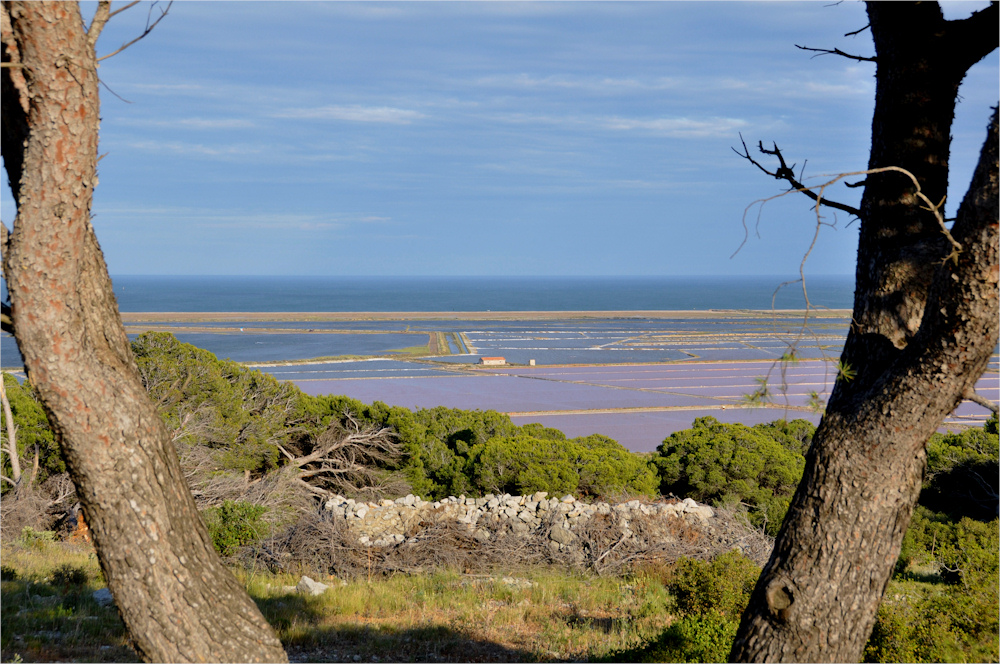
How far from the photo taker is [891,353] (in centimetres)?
305

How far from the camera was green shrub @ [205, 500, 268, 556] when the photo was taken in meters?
8.70

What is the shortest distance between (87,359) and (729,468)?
12025 millimetres

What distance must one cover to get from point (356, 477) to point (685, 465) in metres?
6.03

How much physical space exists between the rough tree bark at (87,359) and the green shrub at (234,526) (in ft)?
20.7

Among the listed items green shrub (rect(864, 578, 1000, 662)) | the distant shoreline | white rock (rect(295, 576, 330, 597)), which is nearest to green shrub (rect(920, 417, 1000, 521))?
green shrub (rect(864, 578, 1000, 662))

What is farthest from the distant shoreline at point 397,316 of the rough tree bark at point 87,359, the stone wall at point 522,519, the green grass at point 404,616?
the rough tree bark at point 87,359

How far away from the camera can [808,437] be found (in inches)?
653

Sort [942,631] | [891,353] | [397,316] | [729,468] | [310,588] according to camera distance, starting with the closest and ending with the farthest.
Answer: [891,353], [942,631], [310,588], [729,468], [397,316]

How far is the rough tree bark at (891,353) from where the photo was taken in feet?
8.68

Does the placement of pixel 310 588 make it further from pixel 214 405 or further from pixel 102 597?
pixel 214 405

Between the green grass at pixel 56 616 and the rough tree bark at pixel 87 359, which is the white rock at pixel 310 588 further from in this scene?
the rough tree bark at pixel 87 359

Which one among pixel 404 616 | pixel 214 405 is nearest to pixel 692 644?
pixel 404 616

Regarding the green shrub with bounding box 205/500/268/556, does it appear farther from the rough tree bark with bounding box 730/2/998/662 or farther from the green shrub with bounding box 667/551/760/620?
the rough tree bark with bounding box 730/2/998/662

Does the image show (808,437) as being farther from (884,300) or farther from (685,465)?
(884,300)
